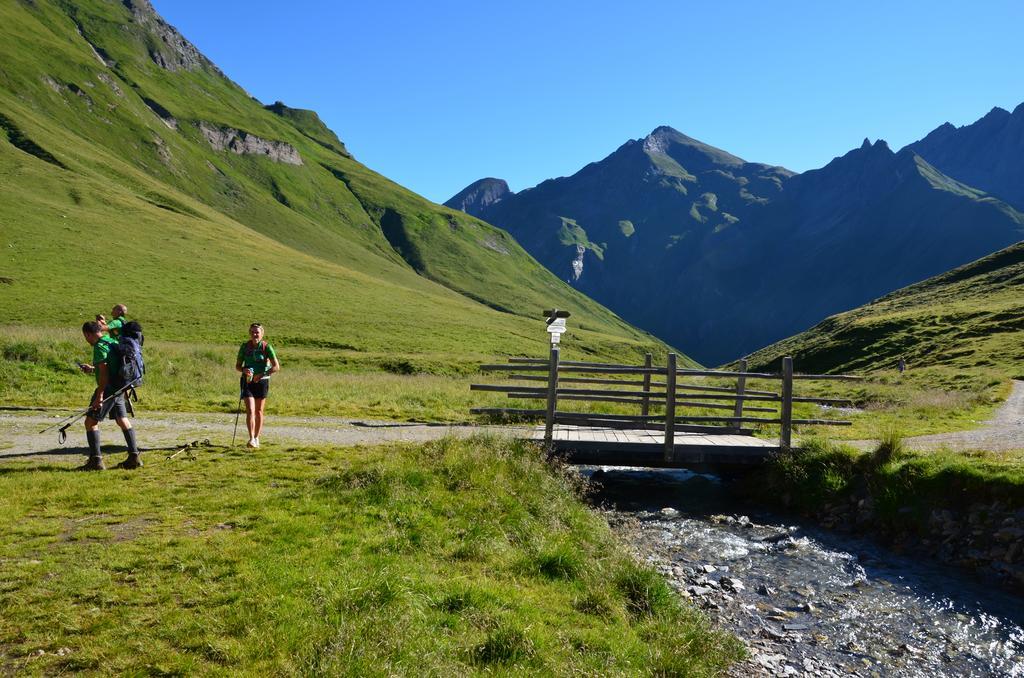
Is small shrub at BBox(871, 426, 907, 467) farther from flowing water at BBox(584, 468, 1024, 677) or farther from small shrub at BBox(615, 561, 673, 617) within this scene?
small shrub at BBox(615, 561, 673, 617)

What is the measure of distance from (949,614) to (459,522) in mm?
7070

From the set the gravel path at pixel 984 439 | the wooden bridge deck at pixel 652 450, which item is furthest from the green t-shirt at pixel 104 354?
the gravel path at pixel 984 439

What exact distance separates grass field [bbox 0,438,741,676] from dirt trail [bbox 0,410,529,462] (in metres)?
2.29

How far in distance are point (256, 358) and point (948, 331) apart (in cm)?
7352

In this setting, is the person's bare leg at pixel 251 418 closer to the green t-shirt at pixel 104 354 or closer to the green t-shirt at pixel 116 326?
the green t-shirt at pixel 104 354

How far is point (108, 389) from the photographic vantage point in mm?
11188

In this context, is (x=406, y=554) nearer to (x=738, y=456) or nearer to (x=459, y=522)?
(x=459, y=522)

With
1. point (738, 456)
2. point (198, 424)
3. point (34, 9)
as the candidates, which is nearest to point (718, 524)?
point (738, 456)

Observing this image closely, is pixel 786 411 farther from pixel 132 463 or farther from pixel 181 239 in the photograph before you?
pixel 181 239

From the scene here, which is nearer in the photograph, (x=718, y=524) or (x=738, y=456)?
(x=718, y=524)

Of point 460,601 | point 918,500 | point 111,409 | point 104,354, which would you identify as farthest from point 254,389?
point 918,500

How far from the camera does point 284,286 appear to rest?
83.7 metres

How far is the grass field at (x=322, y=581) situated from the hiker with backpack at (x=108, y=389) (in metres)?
0.55

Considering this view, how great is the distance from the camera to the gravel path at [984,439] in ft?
46.1
